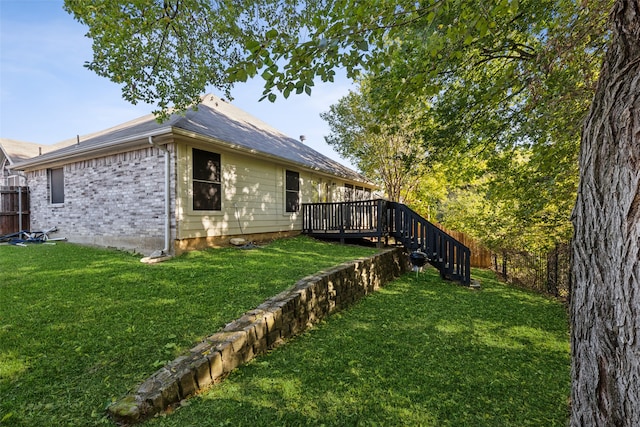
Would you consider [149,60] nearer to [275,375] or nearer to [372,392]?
[275,375]

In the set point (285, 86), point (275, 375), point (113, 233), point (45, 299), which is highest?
point (285, 86)

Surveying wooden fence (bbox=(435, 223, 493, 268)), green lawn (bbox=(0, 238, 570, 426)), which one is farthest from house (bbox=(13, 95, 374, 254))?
wooden fence (bbox=(435, 223, 493, 268))

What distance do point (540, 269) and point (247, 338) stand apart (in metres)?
8.97

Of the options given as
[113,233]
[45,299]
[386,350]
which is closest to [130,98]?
[45,299]

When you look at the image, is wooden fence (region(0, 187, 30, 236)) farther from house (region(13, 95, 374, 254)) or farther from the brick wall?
the brick wall

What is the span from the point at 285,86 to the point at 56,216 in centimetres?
1135

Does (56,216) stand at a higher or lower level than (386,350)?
higher

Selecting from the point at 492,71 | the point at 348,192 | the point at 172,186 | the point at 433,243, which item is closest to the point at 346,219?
the point at 433,243

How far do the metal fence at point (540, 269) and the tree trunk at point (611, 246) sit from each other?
6378 mm

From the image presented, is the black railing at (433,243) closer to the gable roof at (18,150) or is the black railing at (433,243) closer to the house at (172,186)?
the house at (172,186)

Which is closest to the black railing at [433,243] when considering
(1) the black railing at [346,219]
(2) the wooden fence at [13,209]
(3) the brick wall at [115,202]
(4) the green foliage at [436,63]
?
(1) the black railing at [346,219]

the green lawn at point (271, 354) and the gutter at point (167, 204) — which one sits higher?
the gutter at point (167, 204)

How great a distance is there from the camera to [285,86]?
6.79 feet

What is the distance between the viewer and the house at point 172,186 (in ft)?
23.1
